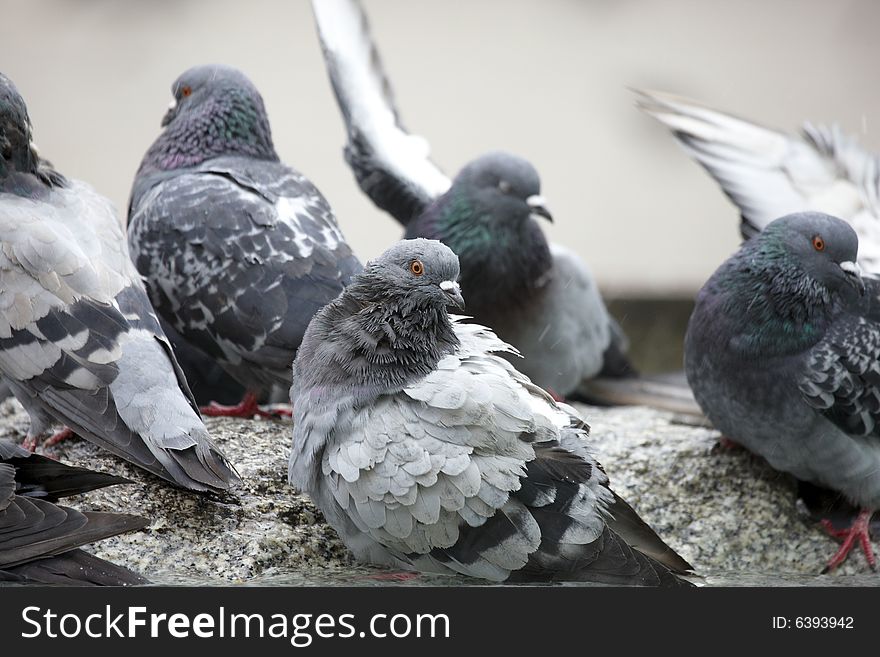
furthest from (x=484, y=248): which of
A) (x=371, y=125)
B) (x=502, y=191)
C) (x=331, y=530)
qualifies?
(x=331, y=530)

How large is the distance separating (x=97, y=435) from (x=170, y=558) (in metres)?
0.47

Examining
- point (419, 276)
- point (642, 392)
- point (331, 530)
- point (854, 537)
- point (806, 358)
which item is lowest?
point (642, 392)

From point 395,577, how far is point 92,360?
46.7 inches

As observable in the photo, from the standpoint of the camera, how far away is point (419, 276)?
312cm

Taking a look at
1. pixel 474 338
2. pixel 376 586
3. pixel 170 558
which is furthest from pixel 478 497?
pixel 170 558

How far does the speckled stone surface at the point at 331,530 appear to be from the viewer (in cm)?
305

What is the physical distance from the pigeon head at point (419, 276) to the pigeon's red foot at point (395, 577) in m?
0.81

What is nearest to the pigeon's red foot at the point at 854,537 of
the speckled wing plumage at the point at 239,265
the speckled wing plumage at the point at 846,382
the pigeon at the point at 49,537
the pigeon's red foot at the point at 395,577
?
the speckled wing plumage at the point at 846,382

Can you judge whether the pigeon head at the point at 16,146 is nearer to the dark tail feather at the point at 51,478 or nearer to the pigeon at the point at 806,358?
the dark tail feather at the point at 51,478

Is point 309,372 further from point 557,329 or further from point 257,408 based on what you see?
point 557,329

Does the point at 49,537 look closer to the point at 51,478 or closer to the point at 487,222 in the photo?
the point at 51,478

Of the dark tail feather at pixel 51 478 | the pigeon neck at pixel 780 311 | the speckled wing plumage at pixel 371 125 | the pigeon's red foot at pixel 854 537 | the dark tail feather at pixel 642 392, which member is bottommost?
the dark tail feather at pixel 642 392

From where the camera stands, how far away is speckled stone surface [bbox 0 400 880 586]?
10.0 ft

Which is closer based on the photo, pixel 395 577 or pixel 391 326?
pixel 395 577
